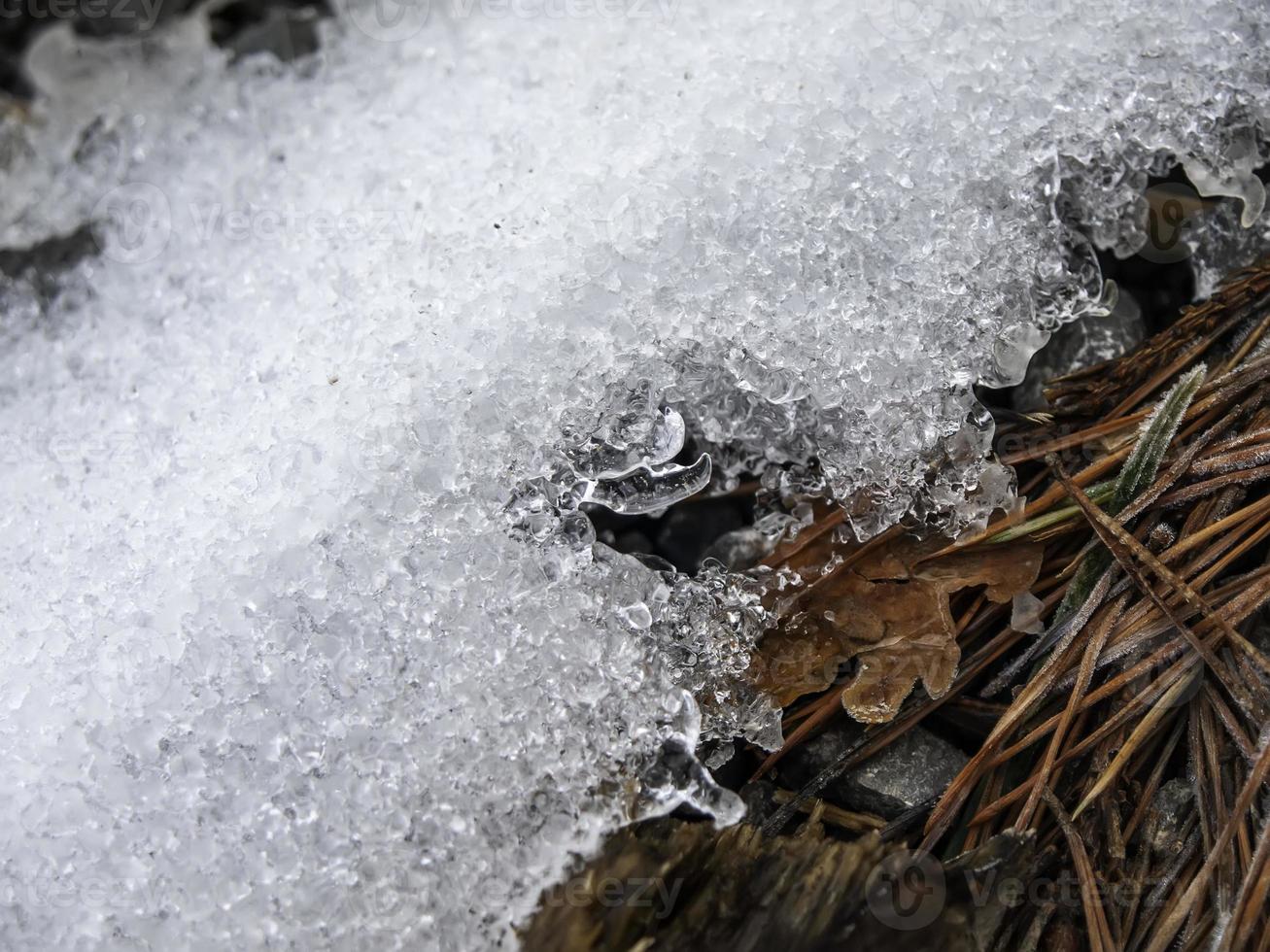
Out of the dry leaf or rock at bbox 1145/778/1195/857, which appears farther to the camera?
the dry leaf

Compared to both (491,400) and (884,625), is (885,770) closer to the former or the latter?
(884,625)

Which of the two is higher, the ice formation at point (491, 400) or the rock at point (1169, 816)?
the ice formation at point (491, 400)

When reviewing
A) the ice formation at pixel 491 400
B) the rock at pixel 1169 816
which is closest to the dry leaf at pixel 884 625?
the ice formation at pixel 491 400

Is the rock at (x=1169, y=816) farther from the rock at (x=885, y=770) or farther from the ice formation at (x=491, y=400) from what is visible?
the ice formation at (x=491, y=400)

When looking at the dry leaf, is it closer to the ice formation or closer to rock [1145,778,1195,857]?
the ice formation

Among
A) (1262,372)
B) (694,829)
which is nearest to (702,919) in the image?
(694,829)

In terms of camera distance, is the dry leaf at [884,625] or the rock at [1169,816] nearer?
the rock at [1169,816]

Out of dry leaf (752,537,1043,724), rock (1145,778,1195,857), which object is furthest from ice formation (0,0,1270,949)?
rock (1145,778,1195,857)

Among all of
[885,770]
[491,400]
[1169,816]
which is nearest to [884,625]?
[885,770]
